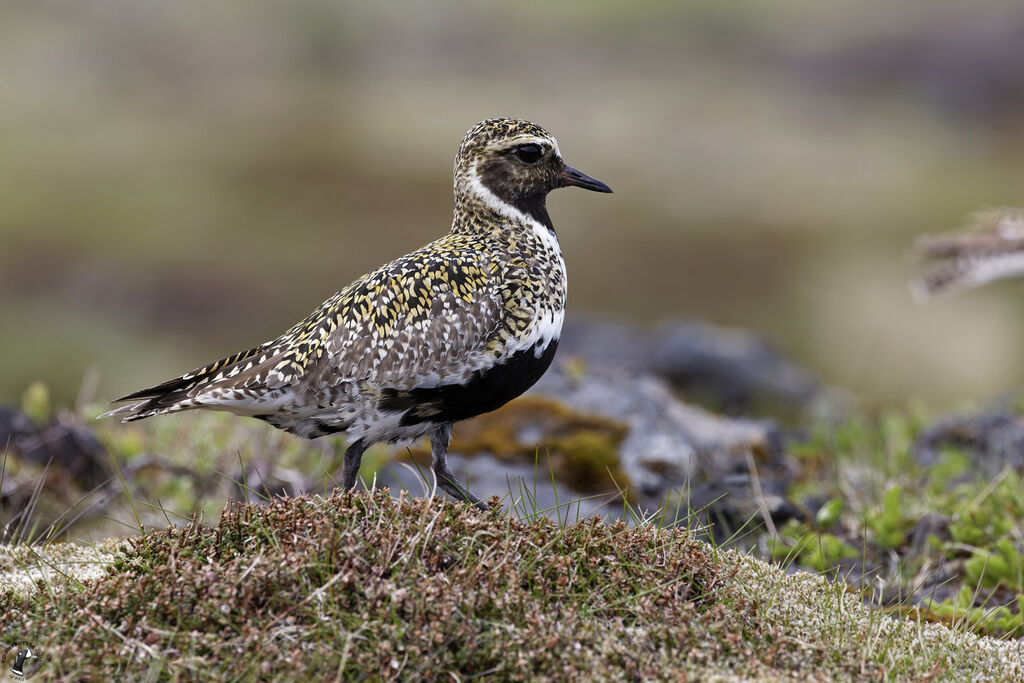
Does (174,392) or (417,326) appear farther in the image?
(174,392)

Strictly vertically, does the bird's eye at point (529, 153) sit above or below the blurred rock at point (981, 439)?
above

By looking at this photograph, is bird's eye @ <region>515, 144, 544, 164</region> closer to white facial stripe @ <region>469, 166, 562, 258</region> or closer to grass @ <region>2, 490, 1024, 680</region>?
white facial stripe @ <region>469, 166, 562, 258</region>

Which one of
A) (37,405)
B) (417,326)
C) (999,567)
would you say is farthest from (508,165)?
(37,405)

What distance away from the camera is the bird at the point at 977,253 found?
8633mm

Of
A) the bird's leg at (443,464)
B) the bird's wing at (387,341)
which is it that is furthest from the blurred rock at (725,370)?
the bird's wing at (387,341)

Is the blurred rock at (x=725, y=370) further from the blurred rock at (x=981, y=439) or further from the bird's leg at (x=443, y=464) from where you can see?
→ the bird's leg at (x=443, y=464)

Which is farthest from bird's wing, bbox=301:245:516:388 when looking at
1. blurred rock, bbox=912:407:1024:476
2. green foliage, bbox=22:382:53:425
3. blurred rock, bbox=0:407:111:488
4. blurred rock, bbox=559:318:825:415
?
blurred rock, bbox=559:318:825:415

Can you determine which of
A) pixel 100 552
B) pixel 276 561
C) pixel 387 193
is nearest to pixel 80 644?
pixel 276 561

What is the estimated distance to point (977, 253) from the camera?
345 inches

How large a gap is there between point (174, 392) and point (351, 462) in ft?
3.21

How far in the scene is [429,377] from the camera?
16.0ft

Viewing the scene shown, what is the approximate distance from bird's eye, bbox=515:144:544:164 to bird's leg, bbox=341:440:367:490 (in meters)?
1.81

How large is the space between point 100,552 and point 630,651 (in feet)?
9.13

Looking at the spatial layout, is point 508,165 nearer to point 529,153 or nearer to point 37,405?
point 529,153
